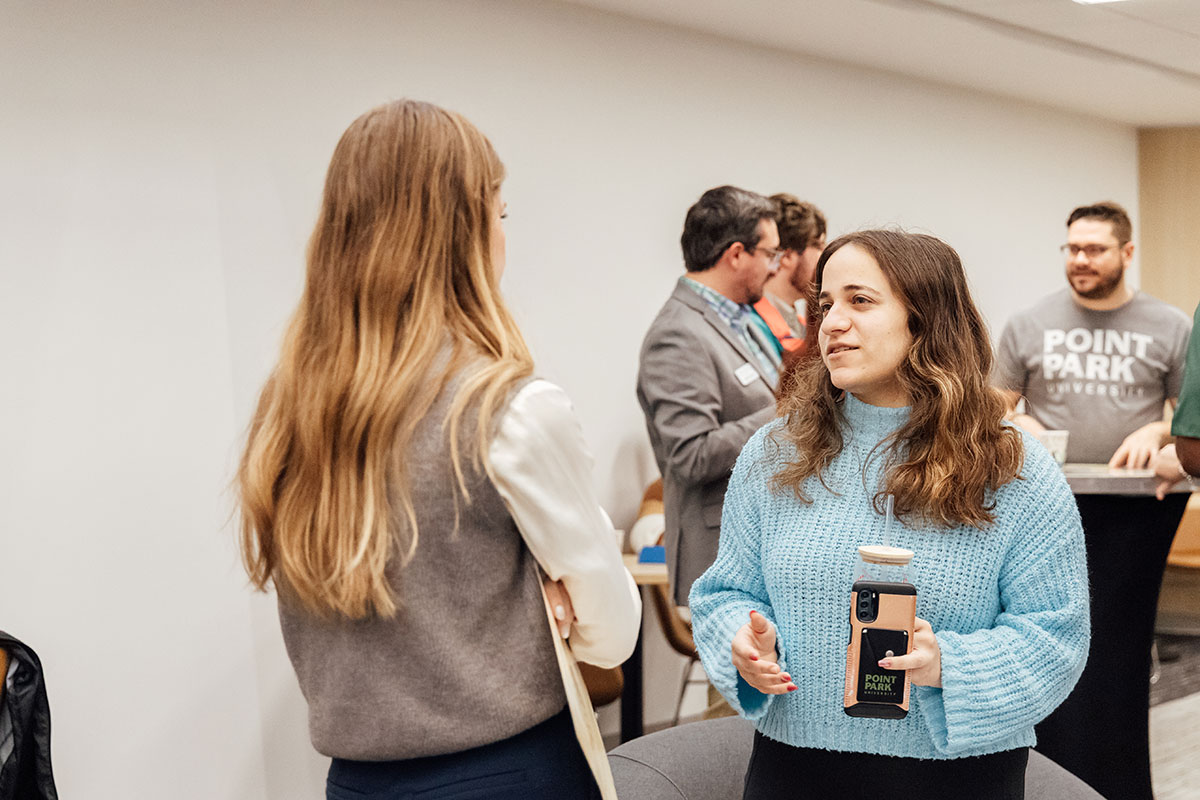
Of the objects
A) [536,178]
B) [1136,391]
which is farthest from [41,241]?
[1136,391]

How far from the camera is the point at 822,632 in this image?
1.59 meters

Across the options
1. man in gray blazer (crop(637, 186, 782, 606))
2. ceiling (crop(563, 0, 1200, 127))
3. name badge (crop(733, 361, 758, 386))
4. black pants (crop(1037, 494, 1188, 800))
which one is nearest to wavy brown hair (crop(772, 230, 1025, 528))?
black pants (crop(1037, 494, 1188, 800))

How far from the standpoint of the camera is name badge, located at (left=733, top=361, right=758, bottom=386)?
335cm

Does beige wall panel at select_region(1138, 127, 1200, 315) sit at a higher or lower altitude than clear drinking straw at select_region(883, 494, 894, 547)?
higher

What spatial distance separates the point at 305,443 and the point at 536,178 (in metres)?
3.11

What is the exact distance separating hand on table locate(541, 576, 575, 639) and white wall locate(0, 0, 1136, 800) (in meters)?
1.93

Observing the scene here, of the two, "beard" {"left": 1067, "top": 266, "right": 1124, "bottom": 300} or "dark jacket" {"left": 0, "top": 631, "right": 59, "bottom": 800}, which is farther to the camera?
"beard" {"left": 1067, "top": 266, "right": 1124, "bottom": 300}

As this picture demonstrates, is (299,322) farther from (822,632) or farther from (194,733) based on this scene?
(194,733)

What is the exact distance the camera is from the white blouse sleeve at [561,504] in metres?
1.36

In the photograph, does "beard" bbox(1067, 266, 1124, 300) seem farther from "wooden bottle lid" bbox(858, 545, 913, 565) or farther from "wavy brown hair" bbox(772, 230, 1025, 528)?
"wooden bottle lid" bbox(858, 545, 913, 565)

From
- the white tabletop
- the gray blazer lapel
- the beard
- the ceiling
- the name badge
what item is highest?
the ceiling

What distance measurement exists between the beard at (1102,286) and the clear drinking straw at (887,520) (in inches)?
123

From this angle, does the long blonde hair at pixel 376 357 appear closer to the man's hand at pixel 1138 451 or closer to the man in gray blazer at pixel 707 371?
the man in gray blazer at pixel 707 371

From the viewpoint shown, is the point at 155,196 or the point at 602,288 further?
the point at 602,288
